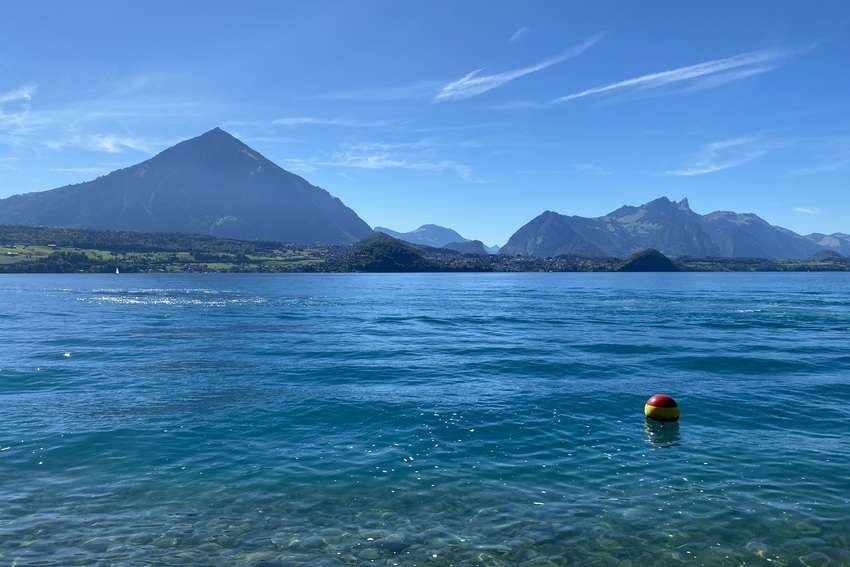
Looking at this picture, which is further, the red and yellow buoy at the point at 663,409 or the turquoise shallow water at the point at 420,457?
the red and yellow buoy at the point at 663,409

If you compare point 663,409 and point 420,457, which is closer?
point 420,457

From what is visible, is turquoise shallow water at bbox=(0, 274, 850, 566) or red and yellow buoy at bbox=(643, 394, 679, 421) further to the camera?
red and yellow buoy at bbox=(643, 394, 679, 421)

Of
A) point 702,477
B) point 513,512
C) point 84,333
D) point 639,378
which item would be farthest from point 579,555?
point 84,333

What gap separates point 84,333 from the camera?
69062 millimetres

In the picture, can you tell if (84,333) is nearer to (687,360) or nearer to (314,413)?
(314,413)

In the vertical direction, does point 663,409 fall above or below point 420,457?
above

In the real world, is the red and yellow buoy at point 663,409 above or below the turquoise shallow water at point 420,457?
above

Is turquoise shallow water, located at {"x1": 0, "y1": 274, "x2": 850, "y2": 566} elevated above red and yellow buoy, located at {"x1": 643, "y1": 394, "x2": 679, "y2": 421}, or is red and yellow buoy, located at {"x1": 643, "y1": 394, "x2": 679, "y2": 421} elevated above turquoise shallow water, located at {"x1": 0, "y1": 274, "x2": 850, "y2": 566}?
red and yellow buoy, located at {"x1": 643, "y1": 394, "x2": 679, "y2": 421}

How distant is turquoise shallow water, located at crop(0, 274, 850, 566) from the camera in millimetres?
16812

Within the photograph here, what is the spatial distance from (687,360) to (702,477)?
32.2 meters

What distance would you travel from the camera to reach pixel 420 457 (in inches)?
969

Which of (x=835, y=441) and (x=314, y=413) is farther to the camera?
(x=314, y=413)

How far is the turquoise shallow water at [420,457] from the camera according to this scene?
662 inches

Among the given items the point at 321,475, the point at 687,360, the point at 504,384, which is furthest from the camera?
the point at 687,360
